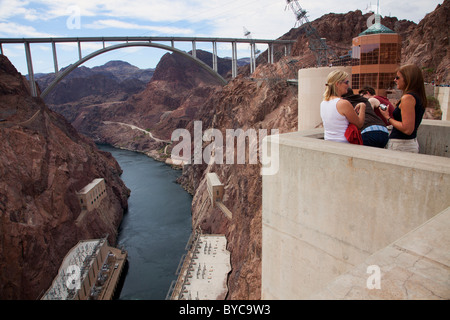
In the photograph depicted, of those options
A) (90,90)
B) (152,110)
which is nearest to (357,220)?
(152,110)

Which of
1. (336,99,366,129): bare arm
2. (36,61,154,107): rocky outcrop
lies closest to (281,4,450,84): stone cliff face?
(336,99,366,129): bare arm

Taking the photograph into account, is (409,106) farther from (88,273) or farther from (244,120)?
(244,120)

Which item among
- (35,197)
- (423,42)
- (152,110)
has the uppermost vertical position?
(423,42)

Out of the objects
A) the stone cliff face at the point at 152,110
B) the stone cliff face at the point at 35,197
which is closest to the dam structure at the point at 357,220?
the stone cliff face at the point at 35,197

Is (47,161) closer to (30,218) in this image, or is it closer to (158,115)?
(30,218)

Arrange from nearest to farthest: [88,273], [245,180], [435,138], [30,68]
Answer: [435,138]
[245,180]
[88,273]
[30,68]
